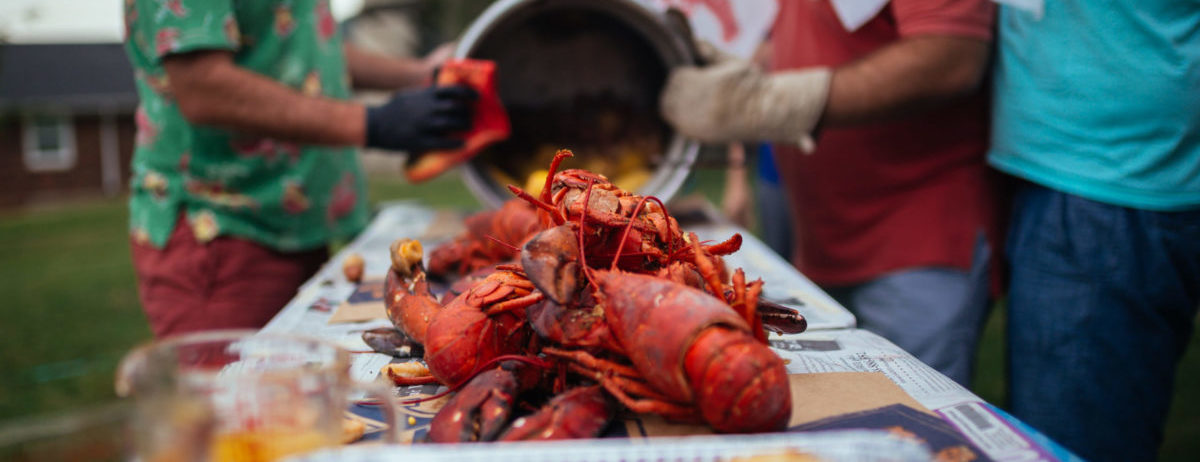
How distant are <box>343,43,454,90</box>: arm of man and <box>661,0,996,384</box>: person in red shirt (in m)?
1.00

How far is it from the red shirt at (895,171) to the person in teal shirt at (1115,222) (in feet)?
0.88

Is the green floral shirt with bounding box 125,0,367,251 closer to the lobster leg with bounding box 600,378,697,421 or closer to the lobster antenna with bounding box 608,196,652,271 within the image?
the lobster antenna with bounding box 608,196,652,271

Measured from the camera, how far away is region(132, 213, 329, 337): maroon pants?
181 cm

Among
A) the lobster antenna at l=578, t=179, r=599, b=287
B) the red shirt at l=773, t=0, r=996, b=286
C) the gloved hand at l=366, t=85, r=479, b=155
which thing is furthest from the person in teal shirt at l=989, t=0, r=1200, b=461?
the gloved hand at l=366, t=85, r=479, b=155

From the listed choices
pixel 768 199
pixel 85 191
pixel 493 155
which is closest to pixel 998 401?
pixel 768 199

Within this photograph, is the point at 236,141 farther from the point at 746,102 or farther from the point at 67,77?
the point at 67,77

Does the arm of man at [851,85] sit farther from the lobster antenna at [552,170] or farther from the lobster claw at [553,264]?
the lobster claw at [553,264]

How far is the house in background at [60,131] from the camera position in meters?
15.0

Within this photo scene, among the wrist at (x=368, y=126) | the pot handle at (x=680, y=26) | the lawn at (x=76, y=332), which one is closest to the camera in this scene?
the wrist at (x=368, y=126)

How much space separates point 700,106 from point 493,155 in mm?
716

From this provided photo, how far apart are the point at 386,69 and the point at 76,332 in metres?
3.61

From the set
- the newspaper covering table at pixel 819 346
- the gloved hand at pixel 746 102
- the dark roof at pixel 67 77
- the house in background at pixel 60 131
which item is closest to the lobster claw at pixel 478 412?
the newspaper covering table at pixel 819 346

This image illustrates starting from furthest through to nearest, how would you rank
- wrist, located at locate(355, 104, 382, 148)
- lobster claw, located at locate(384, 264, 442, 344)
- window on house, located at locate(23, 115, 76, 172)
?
window on house, located at locate(23, 115, 76, 172), wrist, located at locate(355, 104, 382, 148), lobster claw, located at locate(384, 264, 442, 344)

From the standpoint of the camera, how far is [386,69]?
8.49ft
